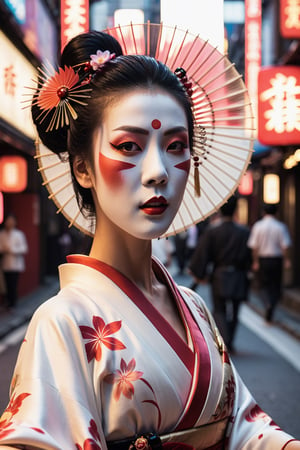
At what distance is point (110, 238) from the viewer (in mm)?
1865

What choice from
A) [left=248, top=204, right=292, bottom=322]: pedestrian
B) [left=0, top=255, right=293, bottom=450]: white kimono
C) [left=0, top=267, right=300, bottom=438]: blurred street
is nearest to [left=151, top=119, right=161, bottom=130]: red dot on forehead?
[left=0, top=255, right=293, bottom=450]: white kimono

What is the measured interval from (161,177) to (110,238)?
279mm

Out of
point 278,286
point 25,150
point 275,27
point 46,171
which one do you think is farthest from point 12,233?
point 46,171

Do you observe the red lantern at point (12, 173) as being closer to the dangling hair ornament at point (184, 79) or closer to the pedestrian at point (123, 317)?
the pedestrian at point (123, 317)

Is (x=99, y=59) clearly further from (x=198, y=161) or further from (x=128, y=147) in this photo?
(x=198, y=161)

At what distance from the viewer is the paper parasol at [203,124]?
1943 millimetres

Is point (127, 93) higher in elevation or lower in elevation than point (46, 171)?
higher

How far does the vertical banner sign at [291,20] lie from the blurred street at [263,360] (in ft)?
15.9

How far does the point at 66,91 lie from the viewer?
1.79 metres

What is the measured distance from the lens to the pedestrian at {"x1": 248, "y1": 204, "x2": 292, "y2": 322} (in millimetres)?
10531

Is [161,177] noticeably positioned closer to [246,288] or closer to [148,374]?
[148,374]

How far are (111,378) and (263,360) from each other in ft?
21.6

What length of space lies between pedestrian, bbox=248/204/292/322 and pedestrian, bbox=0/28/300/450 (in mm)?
8693

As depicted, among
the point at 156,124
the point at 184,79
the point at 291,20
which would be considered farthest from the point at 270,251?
the point at 156,124
